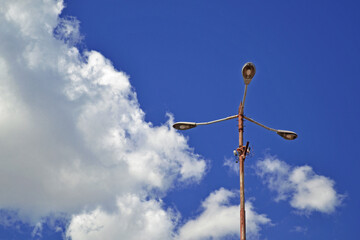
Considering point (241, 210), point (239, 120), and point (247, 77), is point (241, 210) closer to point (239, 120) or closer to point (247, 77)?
point (239, 120)

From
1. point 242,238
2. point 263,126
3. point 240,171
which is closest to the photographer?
point 242,238

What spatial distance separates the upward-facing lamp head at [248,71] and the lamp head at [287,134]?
3.01 metres

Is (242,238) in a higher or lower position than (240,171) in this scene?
lower

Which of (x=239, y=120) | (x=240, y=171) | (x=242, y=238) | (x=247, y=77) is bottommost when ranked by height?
(x=242, y=238)

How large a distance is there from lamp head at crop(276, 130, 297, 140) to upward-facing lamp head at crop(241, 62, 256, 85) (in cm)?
301

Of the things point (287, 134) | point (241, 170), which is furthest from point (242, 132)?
point (287, 134)

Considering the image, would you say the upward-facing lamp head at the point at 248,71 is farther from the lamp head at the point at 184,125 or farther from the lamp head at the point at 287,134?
the lamp head at the point at 184,125

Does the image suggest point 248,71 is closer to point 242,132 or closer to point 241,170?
point 242,132

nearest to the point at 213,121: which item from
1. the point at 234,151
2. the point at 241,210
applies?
the point at 234,151

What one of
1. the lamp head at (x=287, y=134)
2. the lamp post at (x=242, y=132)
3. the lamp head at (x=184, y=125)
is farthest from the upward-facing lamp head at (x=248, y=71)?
the lamp head at (x=184, y=125)

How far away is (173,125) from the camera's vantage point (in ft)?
66.9

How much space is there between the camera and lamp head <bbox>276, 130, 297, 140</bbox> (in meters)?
19.9

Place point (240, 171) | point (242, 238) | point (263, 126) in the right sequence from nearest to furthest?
point (242, 238), point (240, 171), point (263, 126)

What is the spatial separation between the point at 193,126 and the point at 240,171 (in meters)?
3.57
